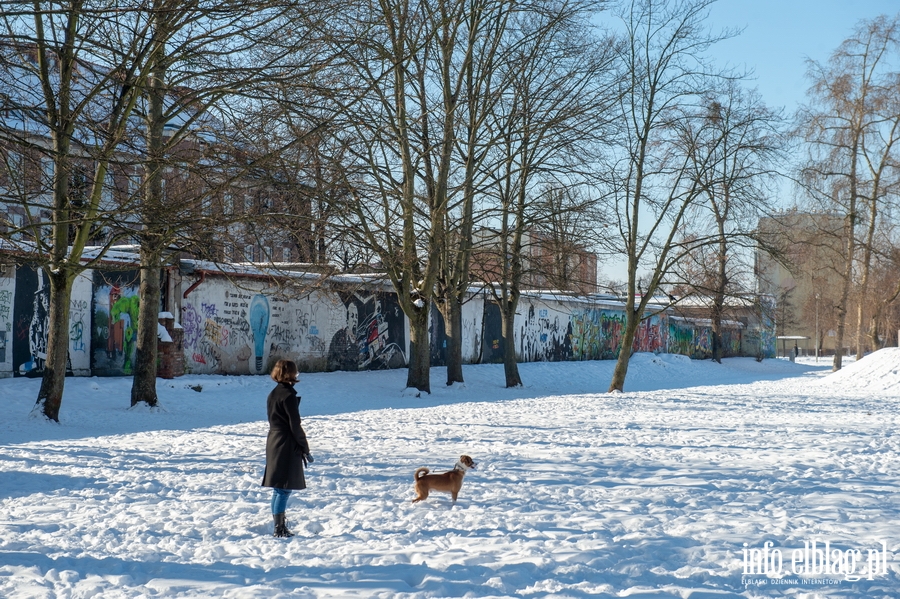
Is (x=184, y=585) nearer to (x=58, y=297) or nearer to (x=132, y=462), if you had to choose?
(x=132, y=462)

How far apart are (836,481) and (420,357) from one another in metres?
13.8

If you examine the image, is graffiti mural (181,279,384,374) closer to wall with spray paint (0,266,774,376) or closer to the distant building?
wall with spray paint (0,266,774,376)

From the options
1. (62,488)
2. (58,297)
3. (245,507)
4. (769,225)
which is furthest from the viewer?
(769,225)

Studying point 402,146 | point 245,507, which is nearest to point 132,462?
point 245,507

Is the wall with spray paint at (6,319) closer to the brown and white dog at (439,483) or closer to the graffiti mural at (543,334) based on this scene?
the brown and white dog at (439,483)

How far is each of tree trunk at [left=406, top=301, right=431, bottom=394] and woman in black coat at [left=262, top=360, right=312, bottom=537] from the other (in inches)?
554

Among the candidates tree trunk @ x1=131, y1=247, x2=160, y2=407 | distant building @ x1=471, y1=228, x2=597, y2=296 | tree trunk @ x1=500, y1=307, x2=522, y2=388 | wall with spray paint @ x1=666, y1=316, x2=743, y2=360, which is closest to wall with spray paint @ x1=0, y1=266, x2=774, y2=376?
tree trunk @ x1=131, y1=247, x2=160, y2=407

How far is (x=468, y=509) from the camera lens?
705 centimetres

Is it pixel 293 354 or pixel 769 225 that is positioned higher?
pixel 769 225

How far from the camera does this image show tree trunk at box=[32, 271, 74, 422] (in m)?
13.2

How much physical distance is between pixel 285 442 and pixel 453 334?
56.4ft

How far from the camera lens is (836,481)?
8.21 metres

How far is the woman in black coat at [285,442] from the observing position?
636cm

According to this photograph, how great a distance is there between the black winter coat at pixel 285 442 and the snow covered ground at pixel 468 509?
16.9 inches
